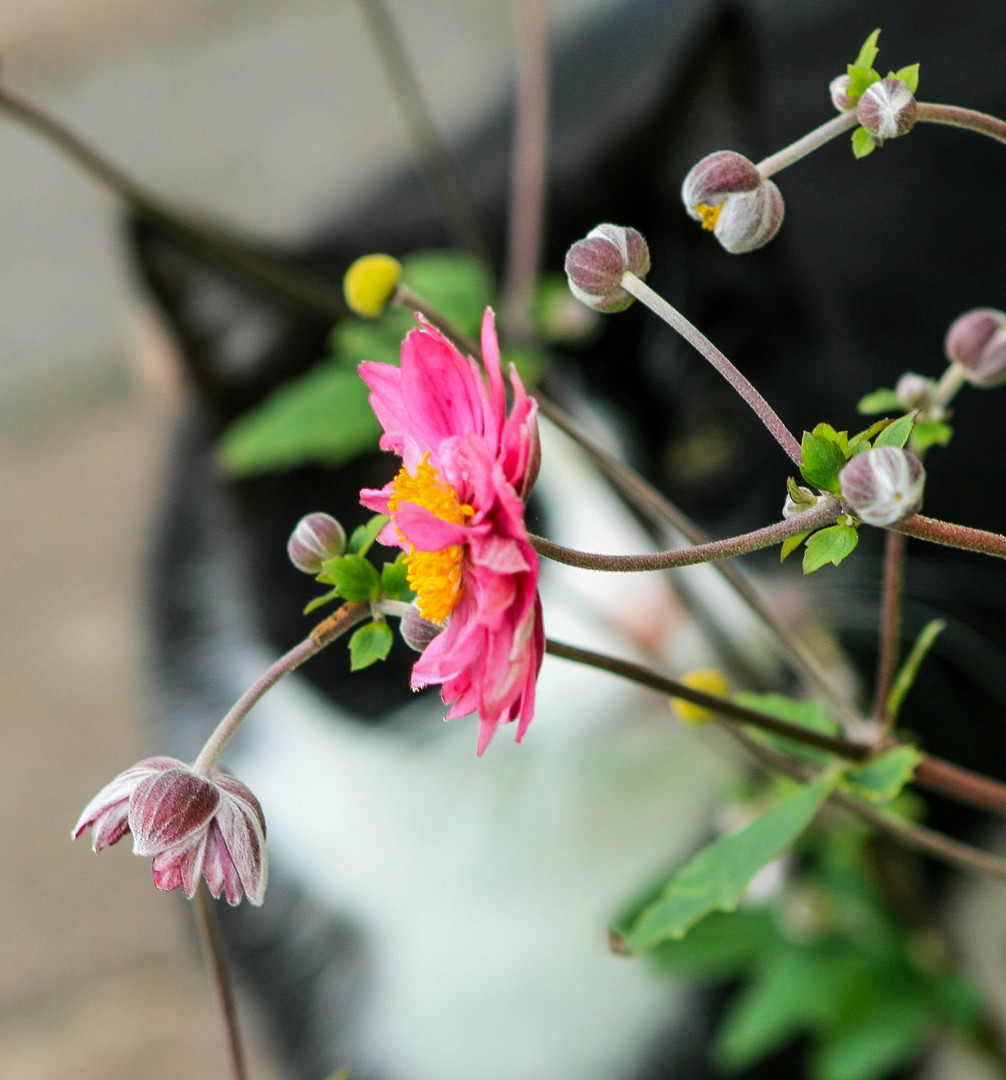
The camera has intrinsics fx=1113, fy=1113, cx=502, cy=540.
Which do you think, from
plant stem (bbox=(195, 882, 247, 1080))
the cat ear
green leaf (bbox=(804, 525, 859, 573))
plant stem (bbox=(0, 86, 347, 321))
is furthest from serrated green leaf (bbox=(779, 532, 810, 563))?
the cat ear

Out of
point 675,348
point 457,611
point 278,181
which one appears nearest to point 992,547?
point 457,611

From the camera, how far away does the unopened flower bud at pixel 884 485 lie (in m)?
0.14

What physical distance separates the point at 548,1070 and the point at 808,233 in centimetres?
65

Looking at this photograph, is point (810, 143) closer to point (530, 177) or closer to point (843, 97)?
point (843, 97)

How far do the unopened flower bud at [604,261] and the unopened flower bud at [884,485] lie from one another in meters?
0.05

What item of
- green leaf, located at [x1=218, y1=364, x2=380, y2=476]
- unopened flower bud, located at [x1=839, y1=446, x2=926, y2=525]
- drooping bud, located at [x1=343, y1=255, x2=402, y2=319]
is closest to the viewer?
unopened flower bud, located at [x1=839, y1=446, x2=926, y2=525]

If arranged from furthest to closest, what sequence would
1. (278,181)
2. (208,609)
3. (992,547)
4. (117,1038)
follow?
(278,181) < (117,1038) < (208,609) < (992,547)

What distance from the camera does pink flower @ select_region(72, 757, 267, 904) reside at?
18 cm

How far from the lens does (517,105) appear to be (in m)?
0.85

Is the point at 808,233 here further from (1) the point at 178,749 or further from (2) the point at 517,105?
(1) the point at 178,749

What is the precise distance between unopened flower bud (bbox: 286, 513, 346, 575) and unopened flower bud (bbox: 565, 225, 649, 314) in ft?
0.19

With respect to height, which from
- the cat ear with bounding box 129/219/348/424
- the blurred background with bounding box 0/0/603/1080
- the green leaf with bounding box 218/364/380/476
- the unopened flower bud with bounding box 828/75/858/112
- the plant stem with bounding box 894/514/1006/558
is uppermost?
the blurred background with bounding box 0/0/603/1080

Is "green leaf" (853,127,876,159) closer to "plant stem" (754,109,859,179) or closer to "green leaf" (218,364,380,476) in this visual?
"plant stem" (754,109,859,179)

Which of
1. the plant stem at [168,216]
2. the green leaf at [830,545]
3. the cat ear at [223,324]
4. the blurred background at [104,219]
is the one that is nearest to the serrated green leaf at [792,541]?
the green leaf at [830,545]
